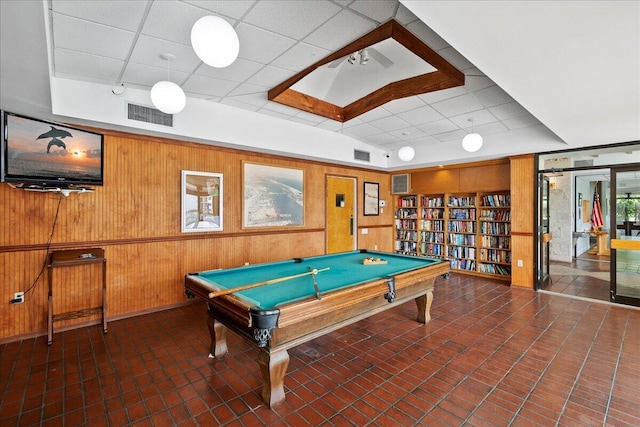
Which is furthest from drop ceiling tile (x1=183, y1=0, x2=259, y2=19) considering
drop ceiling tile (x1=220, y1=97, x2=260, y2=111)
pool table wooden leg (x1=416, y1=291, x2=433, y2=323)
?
pool table wooden leg (x1=416, y1=291, x2=433, y2=323)

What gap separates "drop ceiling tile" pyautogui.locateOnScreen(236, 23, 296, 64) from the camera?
2578mm

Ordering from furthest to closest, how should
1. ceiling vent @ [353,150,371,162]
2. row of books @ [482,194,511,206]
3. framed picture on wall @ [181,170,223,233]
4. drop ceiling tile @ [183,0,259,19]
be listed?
1. ceiling vent @ [353,150,371,162]
2. row of books @ [482,194,511,206]
3. framed picture on wall @ [181,170,223,233]
4. drop ceiling tile @ [183,0,259,19]

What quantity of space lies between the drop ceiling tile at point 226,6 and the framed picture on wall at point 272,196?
8.87 ft

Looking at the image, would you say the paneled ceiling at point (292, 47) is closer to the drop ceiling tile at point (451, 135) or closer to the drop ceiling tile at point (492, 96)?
the drop ceiling tile at point (492, 96)

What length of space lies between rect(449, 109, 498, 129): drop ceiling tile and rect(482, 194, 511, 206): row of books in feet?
6.11

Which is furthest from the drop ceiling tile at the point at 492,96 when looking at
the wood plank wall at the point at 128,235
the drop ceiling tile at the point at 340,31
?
the wood plank wall at the point at 128,235

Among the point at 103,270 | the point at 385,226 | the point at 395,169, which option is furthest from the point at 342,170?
the point at 103,270

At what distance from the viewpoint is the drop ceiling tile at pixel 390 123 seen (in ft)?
15.9

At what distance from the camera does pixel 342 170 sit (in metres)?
6.45

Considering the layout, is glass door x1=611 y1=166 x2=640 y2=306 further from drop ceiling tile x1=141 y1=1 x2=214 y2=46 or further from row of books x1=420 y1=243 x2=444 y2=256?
drop ceiling tile x1=141 y1=1 x2=214 y2=46

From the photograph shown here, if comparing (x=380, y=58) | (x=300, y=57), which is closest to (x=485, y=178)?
(x=380, y=58)

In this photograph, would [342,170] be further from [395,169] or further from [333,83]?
[333,83]

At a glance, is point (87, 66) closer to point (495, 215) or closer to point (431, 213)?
point (431, 213)

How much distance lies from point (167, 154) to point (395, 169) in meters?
5.00
